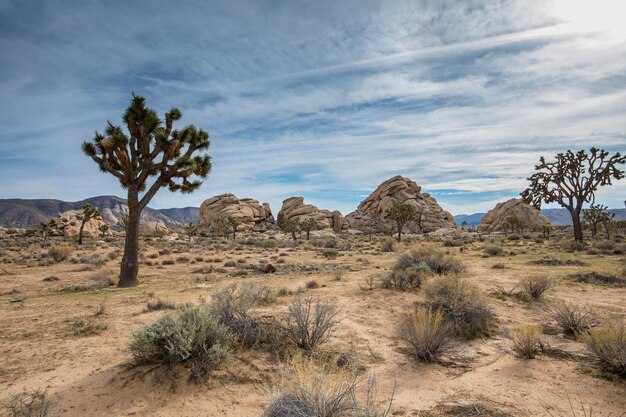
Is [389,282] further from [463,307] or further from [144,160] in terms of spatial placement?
[144,160]

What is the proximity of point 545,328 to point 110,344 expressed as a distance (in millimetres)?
8597


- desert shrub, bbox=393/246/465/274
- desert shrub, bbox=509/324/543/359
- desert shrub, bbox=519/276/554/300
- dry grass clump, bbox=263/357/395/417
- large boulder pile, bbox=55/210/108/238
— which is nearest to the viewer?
dry grass clump, bbox=263/357/395/417

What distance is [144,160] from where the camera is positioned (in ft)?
42.8

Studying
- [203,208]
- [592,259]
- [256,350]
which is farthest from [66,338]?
[203,208]

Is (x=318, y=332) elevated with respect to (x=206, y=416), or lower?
elevated

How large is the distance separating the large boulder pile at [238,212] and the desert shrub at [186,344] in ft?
228

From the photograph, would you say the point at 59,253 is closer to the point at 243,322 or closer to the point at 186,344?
the point at 243,322

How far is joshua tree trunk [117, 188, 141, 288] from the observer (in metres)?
12.4

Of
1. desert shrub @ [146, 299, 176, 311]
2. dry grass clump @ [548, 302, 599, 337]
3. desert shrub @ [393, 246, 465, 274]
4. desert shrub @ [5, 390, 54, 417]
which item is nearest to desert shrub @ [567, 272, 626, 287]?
desert shrub @ [393, 246, 465, 274]

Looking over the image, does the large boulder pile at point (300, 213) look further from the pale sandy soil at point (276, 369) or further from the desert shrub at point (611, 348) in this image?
the desert shrub at point (611, 348)

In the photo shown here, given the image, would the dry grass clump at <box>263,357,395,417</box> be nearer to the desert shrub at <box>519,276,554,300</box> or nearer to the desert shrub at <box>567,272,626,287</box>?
the desert shrub at <box>519,276,554,300</box>

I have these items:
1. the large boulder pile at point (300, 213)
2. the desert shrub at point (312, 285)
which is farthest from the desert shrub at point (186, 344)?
the large boulder pile at point (300, 213)

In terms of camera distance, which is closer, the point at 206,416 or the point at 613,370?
the point at 206,416

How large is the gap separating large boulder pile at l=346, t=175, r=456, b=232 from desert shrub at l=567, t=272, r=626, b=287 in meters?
60.5
